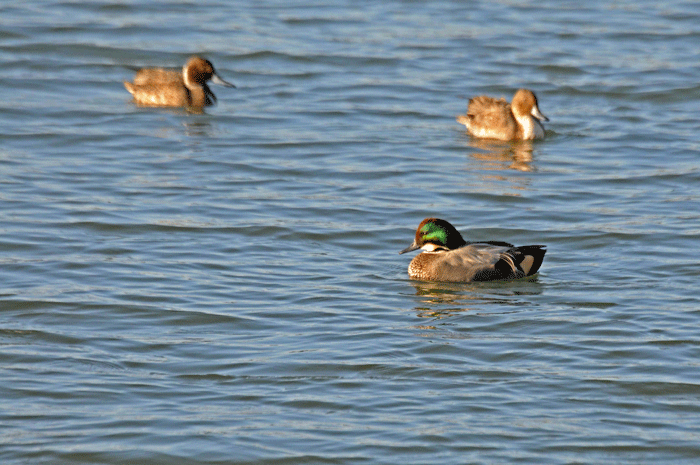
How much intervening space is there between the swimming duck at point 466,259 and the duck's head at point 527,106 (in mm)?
5291

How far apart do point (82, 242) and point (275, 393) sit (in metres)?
4.04

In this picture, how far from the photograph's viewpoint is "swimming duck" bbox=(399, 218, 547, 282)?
396 inches

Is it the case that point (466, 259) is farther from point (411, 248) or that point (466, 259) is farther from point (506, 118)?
point (506, 118)

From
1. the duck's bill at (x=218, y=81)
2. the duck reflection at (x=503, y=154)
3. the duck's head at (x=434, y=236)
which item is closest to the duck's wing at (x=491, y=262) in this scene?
the duck's head at (x=434, y=236)

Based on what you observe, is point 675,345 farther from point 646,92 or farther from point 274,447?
point 646,92

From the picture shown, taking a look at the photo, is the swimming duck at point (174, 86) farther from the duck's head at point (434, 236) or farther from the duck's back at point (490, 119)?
the duck's head at point (434, 236)

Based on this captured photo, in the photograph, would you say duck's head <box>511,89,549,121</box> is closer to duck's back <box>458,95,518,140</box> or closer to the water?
duck's back <box>458,95,518,140</box>

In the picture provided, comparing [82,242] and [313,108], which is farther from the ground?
[313,108]

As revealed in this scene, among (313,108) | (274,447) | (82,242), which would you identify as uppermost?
(313,108)

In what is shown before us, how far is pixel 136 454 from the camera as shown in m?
6.68

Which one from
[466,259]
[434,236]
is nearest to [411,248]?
[434,236]

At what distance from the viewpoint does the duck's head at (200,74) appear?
17047 millimetres

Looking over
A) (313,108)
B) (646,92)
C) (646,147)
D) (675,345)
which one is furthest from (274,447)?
(646,92)

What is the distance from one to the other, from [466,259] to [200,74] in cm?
786
